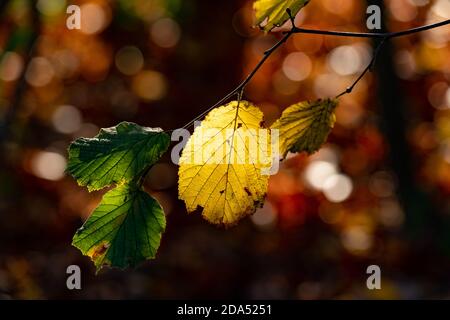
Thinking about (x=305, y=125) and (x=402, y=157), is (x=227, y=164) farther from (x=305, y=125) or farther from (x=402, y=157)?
(x=402, y=157)

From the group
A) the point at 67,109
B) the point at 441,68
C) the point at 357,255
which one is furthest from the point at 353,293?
the point at 67,109

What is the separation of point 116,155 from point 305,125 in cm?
24

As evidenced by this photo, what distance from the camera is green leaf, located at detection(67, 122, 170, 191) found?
58cm

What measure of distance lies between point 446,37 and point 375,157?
1.43 m

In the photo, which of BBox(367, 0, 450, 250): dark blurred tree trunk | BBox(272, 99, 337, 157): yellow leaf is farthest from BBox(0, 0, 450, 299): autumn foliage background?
BBox(272, 99, 337, 157): yellow leaf

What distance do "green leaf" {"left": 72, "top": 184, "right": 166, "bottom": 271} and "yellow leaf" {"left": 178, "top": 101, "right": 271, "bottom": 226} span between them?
0.14 feet

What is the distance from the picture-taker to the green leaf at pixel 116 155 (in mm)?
579

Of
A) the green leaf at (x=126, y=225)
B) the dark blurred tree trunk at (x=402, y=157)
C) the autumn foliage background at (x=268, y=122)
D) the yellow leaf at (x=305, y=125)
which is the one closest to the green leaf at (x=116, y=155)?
the green leaf at (x=126, y=225)

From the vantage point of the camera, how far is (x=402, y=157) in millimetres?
5152

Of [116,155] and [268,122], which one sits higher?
[268,122]

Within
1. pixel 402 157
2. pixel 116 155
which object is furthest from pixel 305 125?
pixel 402 157

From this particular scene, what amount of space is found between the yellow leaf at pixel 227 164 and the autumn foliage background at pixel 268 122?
3726 millimetres

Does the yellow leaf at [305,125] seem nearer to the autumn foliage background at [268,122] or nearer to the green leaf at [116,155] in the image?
the green leaf at [116,155]

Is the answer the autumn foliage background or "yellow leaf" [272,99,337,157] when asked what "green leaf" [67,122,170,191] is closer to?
"yellow leaf" [272,99,337,157]
